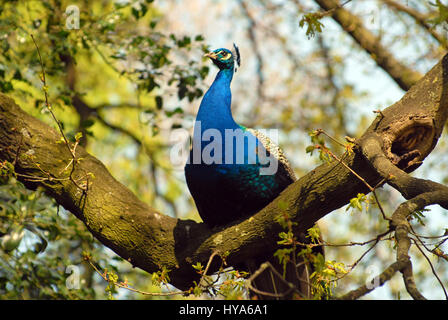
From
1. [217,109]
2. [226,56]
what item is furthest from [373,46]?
[217,109]

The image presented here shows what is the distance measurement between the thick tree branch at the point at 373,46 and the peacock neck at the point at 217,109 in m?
1.76

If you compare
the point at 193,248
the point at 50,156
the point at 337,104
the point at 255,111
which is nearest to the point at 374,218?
the point at 337,104

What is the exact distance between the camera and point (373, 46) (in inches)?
215

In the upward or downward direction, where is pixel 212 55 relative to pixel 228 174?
upward

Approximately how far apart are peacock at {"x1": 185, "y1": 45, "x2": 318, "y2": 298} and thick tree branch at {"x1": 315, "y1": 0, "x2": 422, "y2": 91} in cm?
211

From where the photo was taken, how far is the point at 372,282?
1933 millimetres

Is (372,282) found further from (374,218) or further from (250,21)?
(250,21)

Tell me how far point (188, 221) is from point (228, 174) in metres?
0.43

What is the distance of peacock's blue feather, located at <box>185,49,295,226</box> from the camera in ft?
11.8

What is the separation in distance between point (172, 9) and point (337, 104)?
3.30 metres
